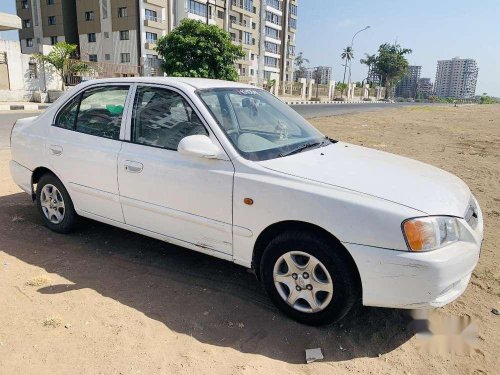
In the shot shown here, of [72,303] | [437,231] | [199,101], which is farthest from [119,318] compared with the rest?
[437,231]

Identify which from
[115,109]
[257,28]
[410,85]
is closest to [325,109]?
[115,109]

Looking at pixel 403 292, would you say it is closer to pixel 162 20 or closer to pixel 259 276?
pixel 259 276

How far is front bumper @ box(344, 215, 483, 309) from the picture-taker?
254 cm

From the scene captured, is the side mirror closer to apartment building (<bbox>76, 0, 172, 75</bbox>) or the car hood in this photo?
the car hood

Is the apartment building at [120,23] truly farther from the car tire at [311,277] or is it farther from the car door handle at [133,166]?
the car tire at [311,277]

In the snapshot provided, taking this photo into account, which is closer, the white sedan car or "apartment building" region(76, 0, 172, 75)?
the white sedan car

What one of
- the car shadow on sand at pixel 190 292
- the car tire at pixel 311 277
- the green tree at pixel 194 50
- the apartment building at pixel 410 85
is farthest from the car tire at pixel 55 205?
the apartment building at pixel 410 85

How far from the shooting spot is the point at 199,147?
3096mm

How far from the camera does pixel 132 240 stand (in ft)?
14.6

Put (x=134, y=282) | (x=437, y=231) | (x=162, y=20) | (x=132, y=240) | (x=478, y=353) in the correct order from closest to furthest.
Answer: (x=437, y=231) < (x=478, y=353) < (x=134, y=282) < (x=132, y=240) < (x=162, y=20)

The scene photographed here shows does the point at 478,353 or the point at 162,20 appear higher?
the point at 162,20

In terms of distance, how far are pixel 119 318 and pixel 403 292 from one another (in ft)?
6.41

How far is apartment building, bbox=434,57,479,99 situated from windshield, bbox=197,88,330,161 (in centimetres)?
16613

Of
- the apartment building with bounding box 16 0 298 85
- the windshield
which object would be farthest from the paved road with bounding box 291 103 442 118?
the windshield
